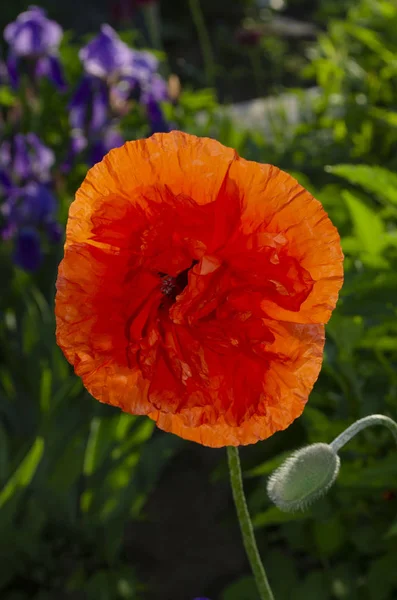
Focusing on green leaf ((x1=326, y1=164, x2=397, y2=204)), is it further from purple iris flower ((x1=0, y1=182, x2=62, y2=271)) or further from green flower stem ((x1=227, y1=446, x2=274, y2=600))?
purple iris flower ((x1=0, y1=182, x2=62, y2=271))

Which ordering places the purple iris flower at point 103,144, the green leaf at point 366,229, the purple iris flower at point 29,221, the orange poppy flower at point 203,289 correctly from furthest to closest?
the purple iris flower at point 103,144, the purple iris flower at point 29,221, the green leaf at point 366,229, the orange poppy flower at point 203,289

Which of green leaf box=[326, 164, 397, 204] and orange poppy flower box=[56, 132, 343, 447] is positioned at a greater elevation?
orange poppy flower box=[56, 132, 343, 447]

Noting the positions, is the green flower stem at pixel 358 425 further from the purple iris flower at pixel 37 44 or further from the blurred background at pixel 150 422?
the purple iris flower at pixel 37 44

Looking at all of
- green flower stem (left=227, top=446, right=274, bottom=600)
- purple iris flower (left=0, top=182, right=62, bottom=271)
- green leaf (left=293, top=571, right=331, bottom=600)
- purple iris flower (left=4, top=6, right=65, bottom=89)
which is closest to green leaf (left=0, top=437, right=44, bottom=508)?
green leaf (left=293, top=571, right=331, bottom=600)

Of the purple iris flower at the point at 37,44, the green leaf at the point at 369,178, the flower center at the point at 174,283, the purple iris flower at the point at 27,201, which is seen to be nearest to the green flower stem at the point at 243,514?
the flower center at the point at 174,283

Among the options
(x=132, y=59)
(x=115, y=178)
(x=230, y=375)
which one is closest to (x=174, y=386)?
(x=230, y=375)

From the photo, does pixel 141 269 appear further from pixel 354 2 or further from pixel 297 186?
pixel 354 2

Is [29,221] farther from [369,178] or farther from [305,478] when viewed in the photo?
[305,478]
